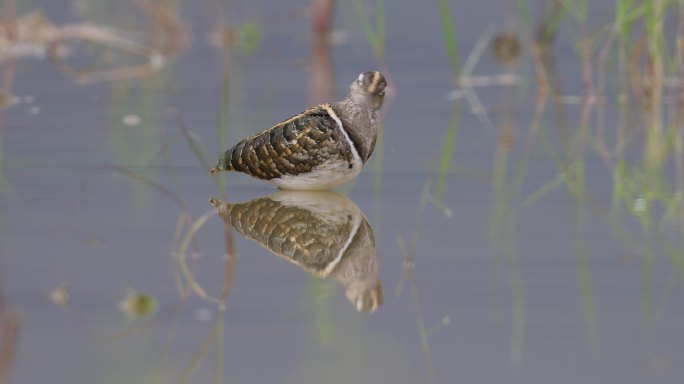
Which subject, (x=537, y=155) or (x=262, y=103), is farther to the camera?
(x=262, y=103)

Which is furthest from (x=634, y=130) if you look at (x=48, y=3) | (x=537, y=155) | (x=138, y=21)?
(x=48, y=3)

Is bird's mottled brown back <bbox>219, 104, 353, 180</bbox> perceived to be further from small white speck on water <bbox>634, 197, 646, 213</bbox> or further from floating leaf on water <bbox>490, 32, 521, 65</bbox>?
floating leaf on water <bbox>490, 32, 521, 65</bbox>

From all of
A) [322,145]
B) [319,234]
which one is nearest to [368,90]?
[322,145]

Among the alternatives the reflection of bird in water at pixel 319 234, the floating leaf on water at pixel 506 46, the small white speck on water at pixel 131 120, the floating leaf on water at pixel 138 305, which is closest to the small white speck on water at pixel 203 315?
the floating leaf on water at pixel 138 305

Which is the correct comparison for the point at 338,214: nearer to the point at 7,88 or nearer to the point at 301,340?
the point at 301,340

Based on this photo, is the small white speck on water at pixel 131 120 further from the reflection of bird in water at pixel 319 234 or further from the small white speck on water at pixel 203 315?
the small white speck on water at pixel 203 315

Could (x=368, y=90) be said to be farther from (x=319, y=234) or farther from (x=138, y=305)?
(x=138, y=305)

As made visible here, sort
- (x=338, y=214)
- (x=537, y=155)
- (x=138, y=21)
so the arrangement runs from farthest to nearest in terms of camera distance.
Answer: (x=138, y=21), (x=537, y=155), (x=338, y=214)
